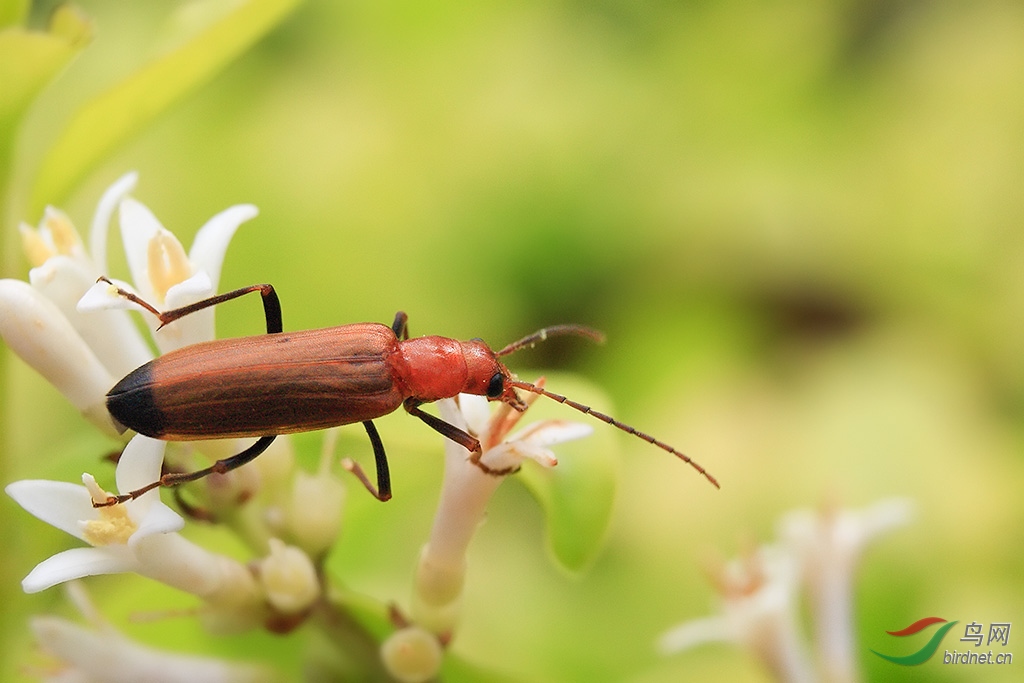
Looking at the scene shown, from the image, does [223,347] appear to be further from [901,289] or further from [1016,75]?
[1016,75]

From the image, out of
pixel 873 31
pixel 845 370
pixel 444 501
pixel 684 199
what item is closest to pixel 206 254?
pixel 444 501

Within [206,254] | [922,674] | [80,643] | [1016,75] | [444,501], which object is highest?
[1016,75]

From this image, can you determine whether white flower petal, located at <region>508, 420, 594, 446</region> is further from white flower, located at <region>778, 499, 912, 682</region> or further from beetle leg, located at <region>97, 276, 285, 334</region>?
white flower, located at <region>778, 499, 912, 682</region>

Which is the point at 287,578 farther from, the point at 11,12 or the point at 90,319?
the point at 11,12

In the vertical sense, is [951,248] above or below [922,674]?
above

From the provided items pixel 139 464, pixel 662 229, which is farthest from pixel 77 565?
pixel 662 229

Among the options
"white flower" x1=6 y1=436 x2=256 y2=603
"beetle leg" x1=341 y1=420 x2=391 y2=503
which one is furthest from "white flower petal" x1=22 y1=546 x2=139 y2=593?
"beetle leg" x1=341 y1=420 x2=391 y2=503

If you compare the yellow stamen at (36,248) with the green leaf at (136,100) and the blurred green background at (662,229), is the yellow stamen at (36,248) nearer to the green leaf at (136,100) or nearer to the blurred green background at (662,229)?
the green leaf at (136,100)
